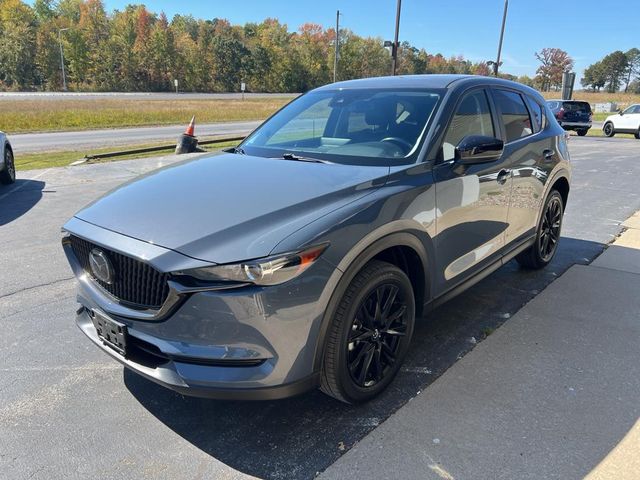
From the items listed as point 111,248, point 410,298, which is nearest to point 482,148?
point 410,298

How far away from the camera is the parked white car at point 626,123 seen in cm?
2407

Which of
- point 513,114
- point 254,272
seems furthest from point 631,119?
point 254,272

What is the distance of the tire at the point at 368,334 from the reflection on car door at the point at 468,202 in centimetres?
44

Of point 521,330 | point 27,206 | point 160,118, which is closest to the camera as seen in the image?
point 521,330

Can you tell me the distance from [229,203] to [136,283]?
1.96 ft

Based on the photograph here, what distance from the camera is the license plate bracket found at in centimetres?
244

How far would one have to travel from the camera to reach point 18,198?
807cm

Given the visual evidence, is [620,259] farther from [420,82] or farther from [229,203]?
[229,203]

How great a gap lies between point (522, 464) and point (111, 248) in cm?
221

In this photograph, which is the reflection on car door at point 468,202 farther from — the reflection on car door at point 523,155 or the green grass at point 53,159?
the green grass at point 53,159

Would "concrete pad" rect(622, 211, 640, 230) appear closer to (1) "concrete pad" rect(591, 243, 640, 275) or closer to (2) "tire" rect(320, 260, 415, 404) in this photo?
(1) "concrete pad" rect(591, 243, 640, 275)

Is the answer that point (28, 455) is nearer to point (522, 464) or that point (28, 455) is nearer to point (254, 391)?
point (254, 391)

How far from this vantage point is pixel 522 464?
7.77 ft

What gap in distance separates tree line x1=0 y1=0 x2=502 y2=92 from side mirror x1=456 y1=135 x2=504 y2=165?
8705 cm
